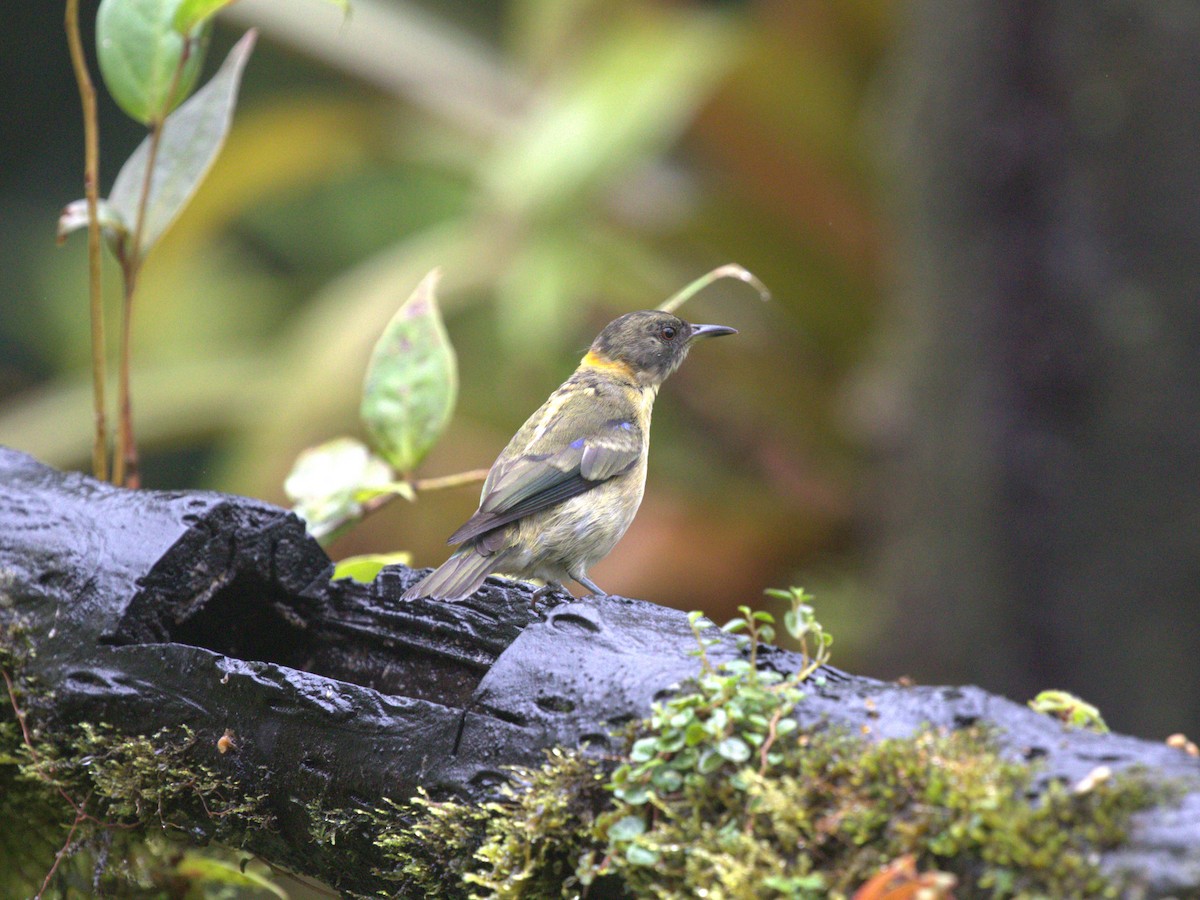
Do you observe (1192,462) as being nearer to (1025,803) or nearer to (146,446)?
(1025,803)

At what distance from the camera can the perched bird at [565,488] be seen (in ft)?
8.89

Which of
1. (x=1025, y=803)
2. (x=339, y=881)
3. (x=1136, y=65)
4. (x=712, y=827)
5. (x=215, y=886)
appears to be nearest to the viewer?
(x=1025, y=803)

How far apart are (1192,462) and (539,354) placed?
2759 millimetres

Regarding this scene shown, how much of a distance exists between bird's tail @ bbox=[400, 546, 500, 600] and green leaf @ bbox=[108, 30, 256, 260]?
967 mm

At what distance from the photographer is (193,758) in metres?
1.84

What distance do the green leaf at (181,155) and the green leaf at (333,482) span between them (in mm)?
582

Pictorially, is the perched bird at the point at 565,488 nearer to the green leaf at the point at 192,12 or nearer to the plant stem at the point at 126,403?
the plant stem at the point at 126,403

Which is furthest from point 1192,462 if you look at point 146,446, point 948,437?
point 146,446

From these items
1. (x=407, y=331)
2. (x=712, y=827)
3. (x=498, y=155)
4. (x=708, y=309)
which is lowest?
(x=712, y=827)

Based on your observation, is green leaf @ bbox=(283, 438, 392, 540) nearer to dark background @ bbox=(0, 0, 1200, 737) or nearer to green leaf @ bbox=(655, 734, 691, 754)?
green leaf @ bbox=(655, 734, 691, 754)

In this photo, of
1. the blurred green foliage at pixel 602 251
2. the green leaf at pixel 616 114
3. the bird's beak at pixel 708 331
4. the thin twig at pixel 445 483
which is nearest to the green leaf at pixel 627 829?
the thin twig at pixel 445 483

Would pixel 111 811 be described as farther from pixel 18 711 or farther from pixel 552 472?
pixel 552 472

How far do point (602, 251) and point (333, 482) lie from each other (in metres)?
3.87

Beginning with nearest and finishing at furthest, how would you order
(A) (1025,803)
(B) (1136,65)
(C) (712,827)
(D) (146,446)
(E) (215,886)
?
(A) (1025,803)
(C) (712,827)
(E) (215,886)
(B) (1136,65)
(D) (146,446)
